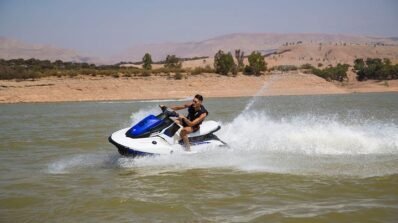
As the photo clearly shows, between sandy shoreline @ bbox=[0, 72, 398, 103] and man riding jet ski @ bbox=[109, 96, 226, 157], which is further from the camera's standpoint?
sandy shoreline @ bbox=[0, 72, 398, 103]

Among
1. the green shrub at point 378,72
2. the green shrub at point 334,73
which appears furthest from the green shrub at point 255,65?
the green shrub at point 378,72

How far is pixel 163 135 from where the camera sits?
8.88 m

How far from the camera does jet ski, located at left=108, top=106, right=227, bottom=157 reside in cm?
848

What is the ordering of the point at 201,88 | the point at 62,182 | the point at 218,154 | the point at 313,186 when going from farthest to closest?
1. the point at 201,88
2. the point at 218,154
3. the point at 62,182
4. the point at 313,186

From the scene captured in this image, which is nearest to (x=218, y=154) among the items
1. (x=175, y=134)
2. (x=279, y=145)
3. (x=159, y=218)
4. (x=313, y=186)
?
(x=175, y=134)

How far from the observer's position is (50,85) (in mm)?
39625

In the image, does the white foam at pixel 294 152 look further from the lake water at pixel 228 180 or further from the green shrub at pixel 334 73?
the green shrub at pixel 334 73

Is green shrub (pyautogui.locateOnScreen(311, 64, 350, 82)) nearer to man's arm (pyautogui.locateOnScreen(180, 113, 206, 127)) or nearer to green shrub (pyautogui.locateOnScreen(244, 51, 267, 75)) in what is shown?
green shrub (pyautogui.locateOnScreen(244, 51, 267, 75))

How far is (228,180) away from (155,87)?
34.9m

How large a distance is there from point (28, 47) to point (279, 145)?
664ft

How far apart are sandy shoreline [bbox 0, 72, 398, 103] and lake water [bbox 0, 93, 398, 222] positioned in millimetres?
27280

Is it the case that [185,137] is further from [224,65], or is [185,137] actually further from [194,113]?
[224,65]

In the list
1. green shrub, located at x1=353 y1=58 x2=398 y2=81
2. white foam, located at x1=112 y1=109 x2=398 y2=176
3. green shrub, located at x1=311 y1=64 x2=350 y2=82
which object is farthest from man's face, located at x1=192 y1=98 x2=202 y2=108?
green shrub, located at x1=353 y1=58 x2=398 y2=81

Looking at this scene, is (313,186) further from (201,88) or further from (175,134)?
(201,88)
